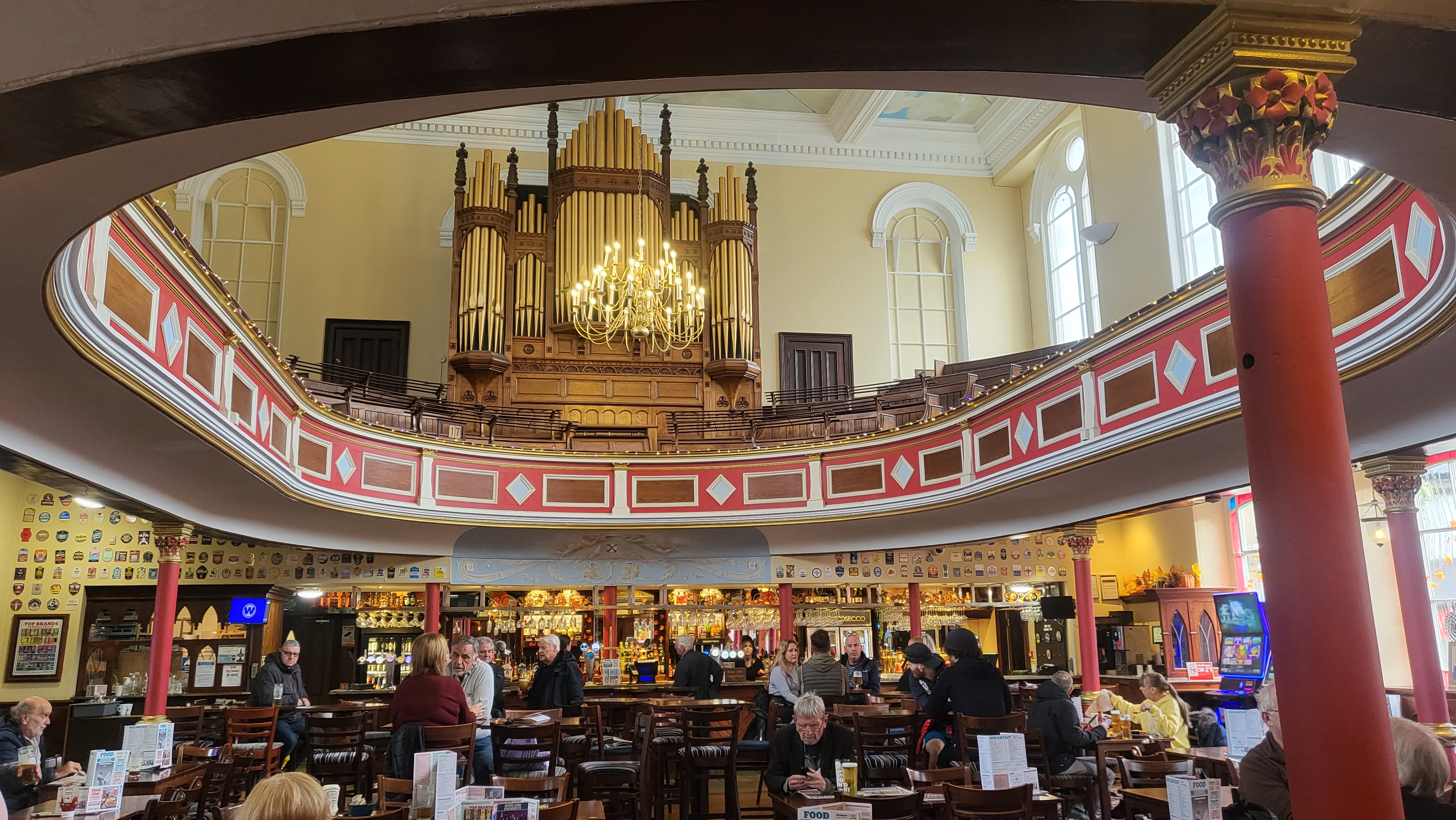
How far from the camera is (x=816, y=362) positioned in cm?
1819

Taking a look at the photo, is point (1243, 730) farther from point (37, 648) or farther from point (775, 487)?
point (37, 648)

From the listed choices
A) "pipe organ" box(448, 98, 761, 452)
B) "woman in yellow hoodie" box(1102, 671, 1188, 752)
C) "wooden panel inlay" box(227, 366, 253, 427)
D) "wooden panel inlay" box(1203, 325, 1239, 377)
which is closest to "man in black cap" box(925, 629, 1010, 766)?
"woman in yellow hoodie" box(1102, 671, 1188, 752)

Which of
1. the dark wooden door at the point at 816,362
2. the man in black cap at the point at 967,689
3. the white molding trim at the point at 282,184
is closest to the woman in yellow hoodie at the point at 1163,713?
the man in black cap at the point at 967,689

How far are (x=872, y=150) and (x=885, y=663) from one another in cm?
955

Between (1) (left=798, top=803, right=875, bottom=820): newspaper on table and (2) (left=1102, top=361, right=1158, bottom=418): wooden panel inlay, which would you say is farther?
(2) (left=1102, top=361, right=1158, bottom=418): wooden panel inlay

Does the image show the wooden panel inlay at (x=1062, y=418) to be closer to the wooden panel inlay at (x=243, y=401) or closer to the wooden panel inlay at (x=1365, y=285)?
the wooden panel inlay at (x=1365, y=285)

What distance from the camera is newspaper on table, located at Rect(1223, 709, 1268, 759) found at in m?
6.08

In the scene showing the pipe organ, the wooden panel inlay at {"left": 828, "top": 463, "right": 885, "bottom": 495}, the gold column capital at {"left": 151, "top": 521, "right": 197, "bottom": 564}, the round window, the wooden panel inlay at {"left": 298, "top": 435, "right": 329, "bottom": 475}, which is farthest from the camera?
the round window

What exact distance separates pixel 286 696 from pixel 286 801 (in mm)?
7297

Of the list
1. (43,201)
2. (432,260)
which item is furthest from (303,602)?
(43,201)

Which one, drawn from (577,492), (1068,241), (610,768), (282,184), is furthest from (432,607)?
(1068,241)

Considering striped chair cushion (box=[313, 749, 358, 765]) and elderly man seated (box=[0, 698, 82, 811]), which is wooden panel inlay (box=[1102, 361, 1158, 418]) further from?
elderly man seated (box=[0, 698, 82, 811])

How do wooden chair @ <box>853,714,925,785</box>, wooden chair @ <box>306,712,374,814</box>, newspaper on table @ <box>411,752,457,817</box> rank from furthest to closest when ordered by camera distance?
1. wooden chair @ <box>306,712,374,814</box>
2. wooden chair @ <box>853,714,925,785</box>
3. newspaper on table @ <box>411,752,457,817</box>

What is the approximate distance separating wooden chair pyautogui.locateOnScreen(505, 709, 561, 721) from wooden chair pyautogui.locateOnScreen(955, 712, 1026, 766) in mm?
2861
